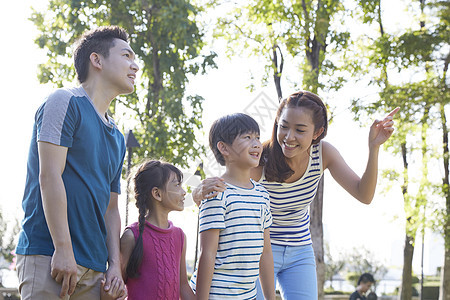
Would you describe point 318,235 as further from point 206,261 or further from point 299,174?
point 206,261

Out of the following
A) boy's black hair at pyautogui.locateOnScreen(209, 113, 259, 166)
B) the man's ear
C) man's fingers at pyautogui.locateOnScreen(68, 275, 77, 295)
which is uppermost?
the man's ear

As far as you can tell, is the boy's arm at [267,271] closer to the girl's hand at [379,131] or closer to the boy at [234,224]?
the boy at [234,224]

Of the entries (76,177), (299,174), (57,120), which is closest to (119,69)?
(57,120)

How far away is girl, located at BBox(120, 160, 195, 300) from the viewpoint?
3.05m

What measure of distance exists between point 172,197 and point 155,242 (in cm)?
28

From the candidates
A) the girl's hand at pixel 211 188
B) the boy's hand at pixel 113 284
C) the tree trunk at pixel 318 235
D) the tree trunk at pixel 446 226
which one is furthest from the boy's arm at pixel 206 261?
the tree trunk at pixel 446 226

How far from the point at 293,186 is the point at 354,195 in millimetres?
379

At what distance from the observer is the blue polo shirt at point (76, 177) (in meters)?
2.31

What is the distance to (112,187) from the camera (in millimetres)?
2879

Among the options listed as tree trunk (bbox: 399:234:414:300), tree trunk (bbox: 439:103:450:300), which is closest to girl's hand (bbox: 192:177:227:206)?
tree trunk (bbox: 439:103:450:300)

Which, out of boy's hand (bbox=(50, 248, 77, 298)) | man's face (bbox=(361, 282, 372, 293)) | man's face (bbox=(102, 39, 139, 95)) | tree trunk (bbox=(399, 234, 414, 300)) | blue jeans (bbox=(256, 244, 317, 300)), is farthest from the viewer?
tree trunk (bbox=(399, 234, 414, 300))

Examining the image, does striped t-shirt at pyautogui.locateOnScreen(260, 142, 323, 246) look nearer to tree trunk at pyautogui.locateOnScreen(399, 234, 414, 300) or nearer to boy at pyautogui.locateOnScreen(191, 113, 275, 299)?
boy at pyautogui.locateOnScreen(191, 113, 275, 299)

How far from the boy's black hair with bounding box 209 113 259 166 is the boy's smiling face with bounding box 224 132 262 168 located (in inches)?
1.0

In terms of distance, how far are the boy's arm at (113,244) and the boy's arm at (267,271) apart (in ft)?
2.67
